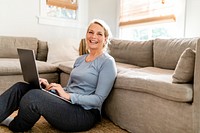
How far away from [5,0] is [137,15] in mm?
2033

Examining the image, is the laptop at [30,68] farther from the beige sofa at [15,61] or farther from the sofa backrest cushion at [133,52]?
the sofa backrest cushion at [133,52]

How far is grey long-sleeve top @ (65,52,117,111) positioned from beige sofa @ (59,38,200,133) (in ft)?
0.51

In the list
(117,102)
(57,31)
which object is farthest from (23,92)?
(57,31)

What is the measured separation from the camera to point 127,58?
9.22ft

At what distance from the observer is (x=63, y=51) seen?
3262 millimetres

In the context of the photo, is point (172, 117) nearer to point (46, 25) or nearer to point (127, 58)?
point (127, 58)

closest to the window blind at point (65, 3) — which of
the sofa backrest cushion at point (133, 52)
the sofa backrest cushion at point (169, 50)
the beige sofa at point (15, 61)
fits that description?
the beige sofa at point (15, 61)

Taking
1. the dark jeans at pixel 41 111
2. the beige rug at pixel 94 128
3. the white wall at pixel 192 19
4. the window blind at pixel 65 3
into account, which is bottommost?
the beige rug at pixel 94 128

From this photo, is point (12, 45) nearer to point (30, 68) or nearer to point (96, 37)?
A: point (30, 68)

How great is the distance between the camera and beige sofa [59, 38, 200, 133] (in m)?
1.30

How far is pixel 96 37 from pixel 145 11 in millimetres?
1718

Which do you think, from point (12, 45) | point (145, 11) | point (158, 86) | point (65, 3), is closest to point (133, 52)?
point (145, 11)

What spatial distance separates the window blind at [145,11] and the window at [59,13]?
36.4 inches

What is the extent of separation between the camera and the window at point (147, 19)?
2.87m
